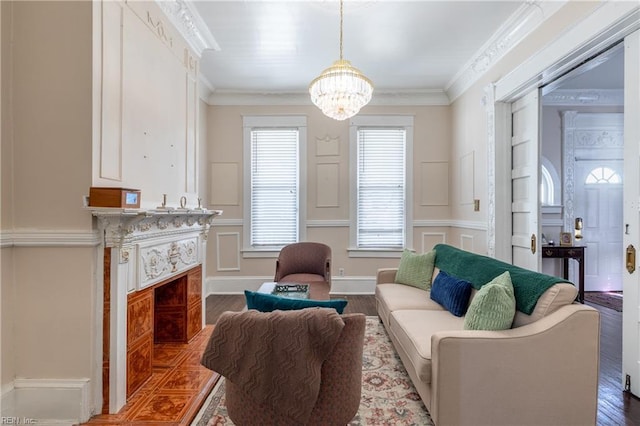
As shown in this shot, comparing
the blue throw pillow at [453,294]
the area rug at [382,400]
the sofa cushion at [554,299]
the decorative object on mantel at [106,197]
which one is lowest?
the area rug at [382,400]

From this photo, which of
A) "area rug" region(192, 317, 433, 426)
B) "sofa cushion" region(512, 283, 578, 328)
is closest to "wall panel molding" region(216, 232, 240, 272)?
"area rug" region(192, 317, 433, 426)

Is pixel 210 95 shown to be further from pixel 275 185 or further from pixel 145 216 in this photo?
pixel 145 216

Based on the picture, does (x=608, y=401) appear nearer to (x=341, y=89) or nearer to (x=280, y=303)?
(x=280, y=303)

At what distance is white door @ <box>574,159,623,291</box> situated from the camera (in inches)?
201

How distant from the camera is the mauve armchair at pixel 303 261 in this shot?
4391 millimetres

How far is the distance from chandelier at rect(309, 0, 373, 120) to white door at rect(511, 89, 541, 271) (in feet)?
5.83

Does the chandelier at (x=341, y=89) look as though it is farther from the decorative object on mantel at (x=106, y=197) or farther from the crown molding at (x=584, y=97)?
the crown molding at (x=584, y=97)

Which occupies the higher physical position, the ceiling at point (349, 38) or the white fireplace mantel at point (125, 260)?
the ceiling at point (349, 38)

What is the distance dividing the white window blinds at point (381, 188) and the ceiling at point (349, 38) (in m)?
0.86

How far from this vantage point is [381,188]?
5.29 metres

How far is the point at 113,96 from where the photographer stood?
88.8 inches

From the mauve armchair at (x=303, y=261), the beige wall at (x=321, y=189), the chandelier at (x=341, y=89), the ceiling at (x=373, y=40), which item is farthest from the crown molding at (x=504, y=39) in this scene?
the mauve armchair at (x=303, y=261)

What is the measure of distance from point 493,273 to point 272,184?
142 inches

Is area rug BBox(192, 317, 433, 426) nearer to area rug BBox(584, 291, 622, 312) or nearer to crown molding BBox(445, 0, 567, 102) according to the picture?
crown molding BBox(445, 0, 567, 102)
